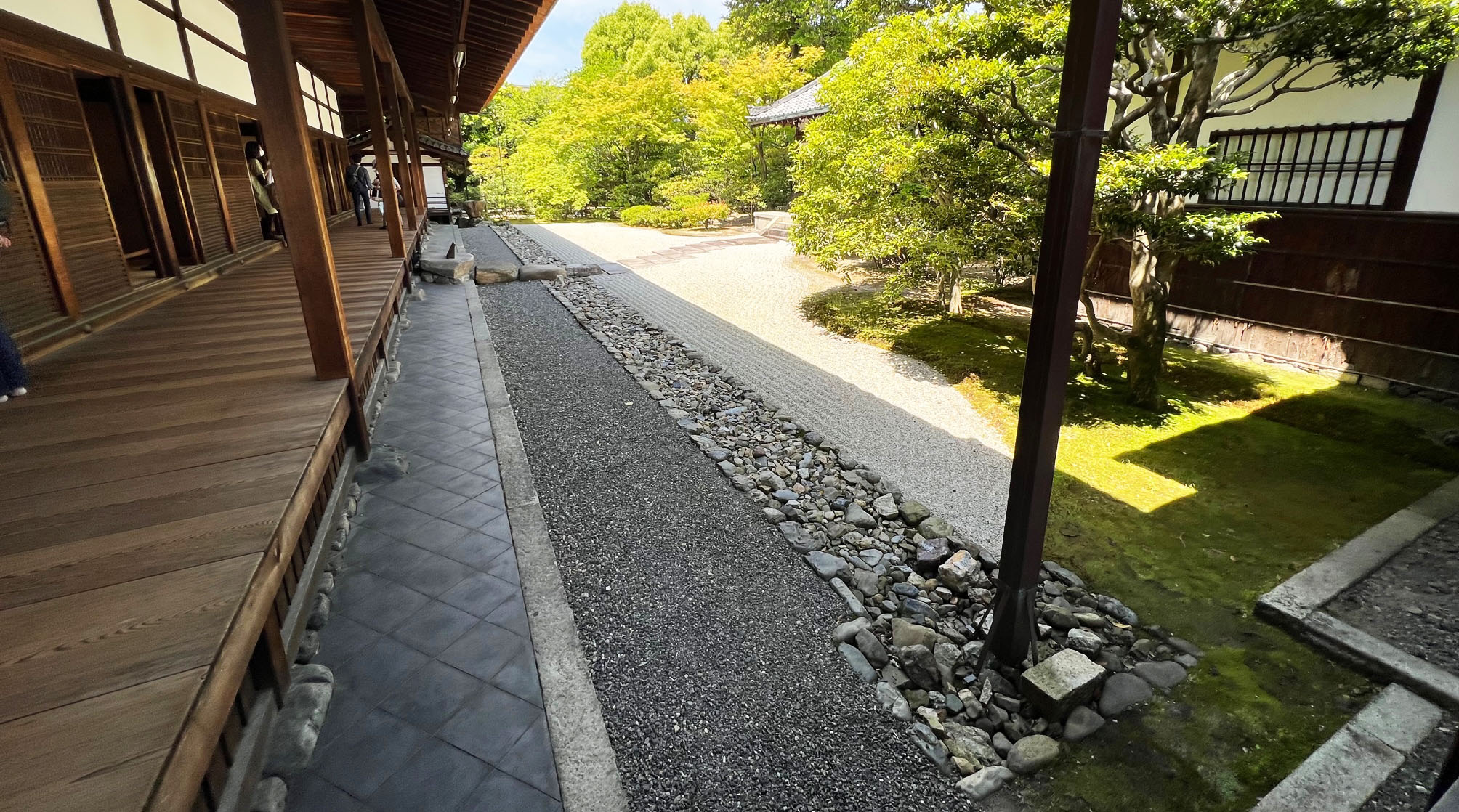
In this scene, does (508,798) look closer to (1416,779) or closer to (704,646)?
(704,646)

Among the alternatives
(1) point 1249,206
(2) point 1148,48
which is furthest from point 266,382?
(1) point 1249,206

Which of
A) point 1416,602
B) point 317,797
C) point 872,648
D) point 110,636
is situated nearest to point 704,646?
point 872,648

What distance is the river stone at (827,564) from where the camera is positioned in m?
3.83

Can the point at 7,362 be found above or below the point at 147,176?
below

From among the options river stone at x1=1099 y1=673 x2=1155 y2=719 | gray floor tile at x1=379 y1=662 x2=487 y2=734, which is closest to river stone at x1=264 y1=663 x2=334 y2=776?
gray floor tile at x1=379 y1=662 x2=487 y2=734

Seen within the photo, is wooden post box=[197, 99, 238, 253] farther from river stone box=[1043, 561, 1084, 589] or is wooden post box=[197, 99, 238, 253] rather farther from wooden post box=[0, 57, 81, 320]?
river stone box=[1043, 561, 1084, 589]

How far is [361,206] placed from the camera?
12.7 m

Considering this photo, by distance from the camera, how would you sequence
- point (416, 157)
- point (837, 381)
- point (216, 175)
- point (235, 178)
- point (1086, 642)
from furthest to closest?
1. point (416, 157)
2. point (837, 381)
3. point (235, 178)
4. point (216, 175)
5. point (1086, 642)

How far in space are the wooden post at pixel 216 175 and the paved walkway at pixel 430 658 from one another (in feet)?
14.5

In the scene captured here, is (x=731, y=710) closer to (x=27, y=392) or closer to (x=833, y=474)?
(x=833, y=474)

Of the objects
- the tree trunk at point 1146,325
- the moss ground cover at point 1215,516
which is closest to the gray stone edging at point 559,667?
the moss ground cover at point 1215,516

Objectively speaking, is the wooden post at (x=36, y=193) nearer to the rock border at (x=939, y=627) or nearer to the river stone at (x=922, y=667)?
the rock border at (x=939, y=627)

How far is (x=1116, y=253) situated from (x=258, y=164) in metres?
12.1

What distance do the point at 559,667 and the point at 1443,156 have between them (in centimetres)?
975
